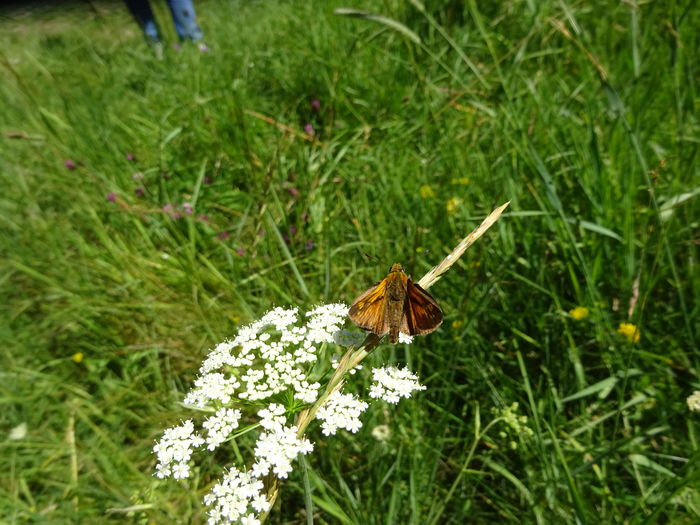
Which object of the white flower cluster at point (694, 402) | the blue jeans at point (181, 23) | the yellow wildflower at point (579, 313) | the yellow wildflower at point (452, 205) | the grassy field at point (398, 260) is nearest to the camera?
the white flower cluster at point (694, 402)

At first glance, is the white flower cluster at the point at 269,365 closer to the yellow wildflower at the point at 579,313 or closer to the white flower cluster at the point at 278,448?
the white flower cluster at the point at 278,448

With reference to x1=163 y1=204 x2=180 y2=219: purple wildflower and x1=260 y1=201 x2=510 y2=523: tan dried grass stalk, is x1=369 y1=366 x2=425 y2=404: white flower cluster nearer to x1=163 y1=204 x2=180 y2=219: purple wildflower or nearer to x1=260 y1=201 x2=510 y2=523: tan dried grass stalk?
x1=260 y1=201 x2=510 y2=523: tan dried grass stalk

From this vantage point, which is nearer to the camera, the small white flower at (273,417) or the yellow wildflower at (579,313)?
the small white flower at (273,417)

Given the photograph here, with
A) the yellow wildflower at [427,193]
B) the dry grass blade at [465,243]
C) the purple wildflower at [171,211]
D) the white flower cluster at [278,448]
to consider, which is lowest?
the yellow wildflower at [427,193]

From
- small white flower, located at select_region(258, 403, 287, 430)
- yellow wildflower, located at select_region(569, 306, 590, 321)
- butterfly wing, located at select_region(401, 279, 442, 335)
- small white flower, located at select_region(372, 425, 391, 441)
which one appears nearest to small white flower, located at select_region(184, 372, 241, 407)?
small white flower, located at select_region(258, 403, 287, 430)

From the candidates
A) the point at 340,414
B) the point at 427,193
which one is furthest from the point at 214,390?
the point at 427,193

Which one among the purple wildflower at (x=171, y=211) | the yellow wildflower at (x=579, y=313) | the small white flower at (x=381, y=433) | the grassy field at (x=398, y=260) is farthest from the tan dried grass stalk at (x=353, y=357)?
the purple wildflower at (x=171, y=211)
